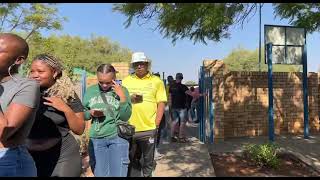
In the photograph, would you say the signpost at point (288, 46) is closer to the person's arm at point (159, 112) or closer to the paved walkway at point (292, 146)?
the paved walkway at point (292, 146)

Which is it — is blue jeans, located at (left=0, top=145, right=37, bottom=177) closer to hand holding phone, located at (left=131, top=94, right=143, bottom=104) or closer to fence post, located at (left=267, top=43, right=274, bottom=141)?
hand holding phone, located at (left=131, top=94, right=143, bottom=104)

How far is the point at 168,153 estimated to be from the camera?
866 centimetres

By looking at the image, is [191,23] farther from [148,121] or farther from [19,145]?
[19,145]

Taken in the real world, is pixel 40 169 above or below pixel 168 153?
above

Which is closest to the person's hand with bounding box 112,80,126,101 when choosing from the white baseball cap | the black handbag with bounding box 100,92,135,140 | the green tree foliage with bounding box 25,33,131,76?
the black handbag with bounding box 100,92,135,140

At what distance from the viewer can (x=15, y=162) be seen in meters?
2.51

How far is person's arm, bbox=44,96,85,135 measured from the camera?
10.6 ft

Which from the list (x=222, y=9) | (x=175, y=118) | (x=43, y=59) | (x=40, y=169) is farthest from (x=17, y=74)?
(x=175, y=118)

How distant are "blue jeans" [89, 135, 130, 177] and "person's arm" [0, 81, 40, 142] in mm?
1997

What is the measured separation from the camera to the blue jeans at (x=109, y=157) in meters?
4.43

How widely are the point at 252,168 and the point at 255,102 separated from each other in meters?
4.26

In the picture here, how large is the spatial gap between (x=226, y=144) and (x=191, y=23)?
3.36 meters

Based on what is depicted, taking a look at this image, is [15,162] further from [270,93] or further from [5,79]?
[270,93]

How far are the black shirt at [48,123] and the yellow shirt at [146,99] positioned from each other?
1.98 metres
